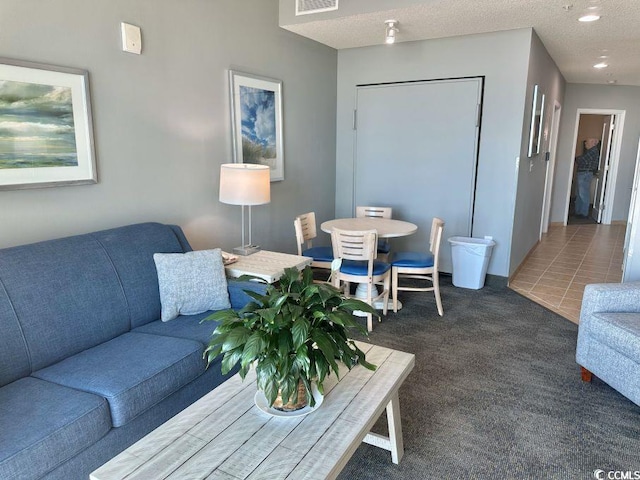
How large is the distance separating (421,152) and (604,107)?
4.79 meters

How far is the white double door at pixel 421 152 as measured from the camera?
180 inches

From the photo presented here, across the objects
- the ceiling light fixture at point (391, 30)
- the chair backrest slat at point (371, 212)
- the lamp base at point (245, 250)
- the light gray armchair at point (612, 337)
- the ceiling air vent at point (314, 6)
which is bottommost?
the light gray armchair at point (612, 337)

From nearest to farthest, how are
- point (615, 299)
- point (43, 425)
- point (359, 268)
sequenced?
point (43, 425) < point (615, 299) < point (359, 268)

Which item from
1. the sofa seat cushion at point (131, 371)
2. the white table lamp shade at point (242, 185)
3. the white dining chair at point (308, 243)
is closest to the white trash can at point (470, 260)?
the white dining chair at point (308, 243)

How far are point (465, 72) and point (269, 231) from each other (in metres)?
2.52

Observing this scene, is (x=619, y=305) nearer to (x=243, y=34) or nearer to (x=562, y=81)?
(x=243, y=34)

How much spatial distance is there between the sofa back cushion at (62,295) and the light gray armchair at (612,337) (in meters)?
2.59

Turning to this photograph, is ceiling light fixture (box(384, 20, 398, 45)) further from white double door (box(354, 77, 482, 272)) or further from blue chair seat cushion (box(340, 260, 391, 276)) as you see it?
blue chair seat cushion (box(340, 260, 391, 276))

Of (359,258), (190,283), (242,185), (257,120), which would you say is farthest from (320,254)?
(190,283)

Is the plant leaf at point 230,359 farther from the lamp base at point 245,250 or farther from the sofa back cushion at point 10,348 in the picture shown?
the lamp base at point 245,250

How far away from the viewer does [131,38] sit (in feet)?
8.82

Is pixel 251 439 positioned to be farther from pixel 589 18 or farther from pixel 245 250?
pixel 589 18

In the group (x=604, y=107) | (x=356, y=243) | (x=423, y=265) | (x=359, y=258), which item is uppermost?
(x=604, y=107)

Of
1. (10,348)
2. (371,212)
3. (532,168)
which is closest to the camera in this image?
(10,348)
